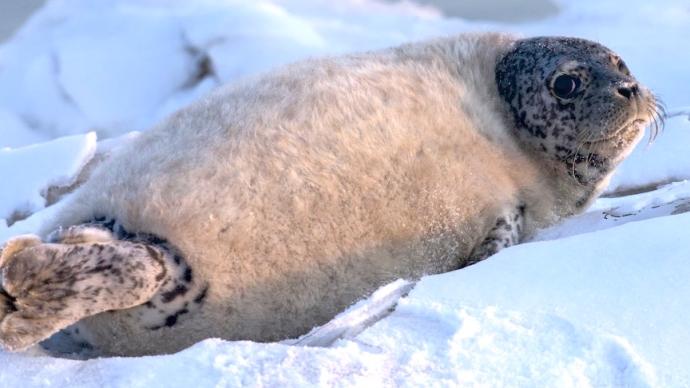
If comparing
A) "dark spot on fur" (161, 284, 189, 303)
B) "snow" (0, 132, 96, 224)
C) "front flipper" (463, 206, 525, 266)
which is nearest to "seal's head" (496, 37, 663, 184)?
"front flipper" (463, 206, 525, 266)

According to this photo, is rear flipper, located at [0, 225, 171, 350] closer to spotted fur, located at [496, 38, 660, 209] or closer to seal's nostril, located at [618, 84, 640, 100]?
spotted fur, located at [496, 38, 660, 209]

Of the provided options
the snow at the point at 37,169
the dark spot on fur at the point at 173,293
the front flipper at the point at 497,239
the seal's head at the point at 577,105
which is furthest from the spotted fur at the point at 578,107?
the snow at the point at 37,169

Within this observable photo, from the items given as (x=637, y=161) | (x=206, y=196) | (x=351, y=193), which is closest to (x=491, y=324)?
(x=351, y=193)

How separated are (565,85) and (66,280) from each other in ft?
6.44

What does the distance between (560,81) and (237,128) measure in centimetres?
129

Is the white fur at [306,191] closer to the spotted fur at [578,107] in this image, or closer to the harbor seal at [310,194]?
the harbor seal at [310,194]

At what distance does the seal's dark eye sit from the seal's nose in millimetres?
156

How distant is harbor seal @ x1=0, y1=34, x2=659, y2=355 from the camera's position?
8.14ft

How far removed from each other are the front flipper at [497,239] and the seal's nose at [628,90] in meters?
0.64

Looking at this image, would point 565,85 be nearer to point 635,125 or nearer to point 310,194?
point 635,125

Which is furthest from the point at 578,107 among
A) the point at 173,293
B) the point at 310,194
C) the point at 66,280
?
the point at 66,280

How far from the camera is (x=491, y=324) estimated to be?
7.09ft

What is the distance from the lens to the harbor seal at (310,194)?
8.14ft

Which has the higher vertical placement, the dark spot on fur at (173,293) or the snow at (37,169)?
the dark spot on fur at (173,293)
